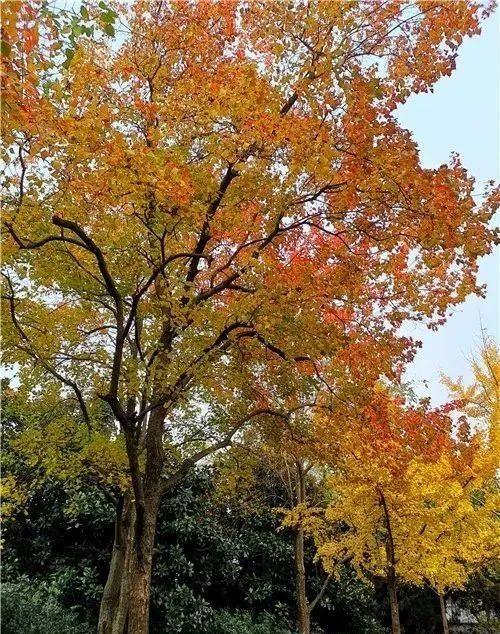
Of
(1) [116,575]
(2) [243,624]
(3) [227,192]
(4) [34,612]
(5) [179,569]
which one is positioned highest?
(3) [227,192]

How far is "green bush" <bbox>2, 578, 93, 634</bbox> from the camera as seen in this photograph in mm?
10070

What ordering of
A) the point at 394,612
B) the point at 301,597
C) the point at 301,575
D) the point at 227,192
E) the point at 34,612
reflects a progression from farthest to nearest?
the point at 301,575, the point at 301,597, the point at 34,612, the point at 394,612, the point at 227,192

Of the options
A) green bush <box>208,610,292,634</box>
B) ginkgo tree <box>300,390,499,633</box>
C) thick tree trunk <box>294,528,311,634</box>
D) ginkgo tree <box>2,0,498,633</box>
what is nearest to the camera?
ginkgo tree <box>2,0,498,633</box>

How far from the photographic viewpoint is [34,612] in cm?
1041

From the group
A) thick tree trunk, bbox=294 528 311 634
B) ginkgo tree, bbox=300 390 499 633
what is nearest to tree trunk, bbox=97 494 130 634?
ginkgo tree, bbox=300 390 499 633

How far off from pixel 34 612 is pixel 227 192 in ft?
30.0

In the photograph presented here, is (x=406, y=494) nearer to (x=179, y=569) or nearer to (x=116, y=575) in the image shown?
(x=116, y=575)

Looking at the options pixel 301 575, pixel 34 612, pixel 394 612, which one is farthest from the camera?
pixel 301 575

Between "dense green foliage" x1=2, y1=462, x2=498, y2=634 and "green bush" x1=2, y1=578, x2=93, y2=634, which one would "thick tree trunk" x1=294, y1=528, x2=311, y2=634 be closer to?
"dense green foliage" x1=2, y1=462, x2=498, y2=634

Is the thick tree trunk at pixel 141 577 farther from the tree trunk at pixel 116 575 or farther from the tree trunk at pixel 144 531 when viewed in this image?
the tree trunk at pixel 116 575

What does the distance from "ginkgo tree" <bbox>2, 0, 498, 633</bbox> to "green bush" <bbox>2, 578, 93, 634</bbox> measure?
12.6 ft

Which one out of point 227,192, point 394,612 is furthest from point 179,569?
point 227,192

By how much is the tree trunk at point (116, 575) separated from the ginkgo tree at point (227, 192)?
1451mm

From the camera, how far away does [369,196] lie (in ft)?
17.8
